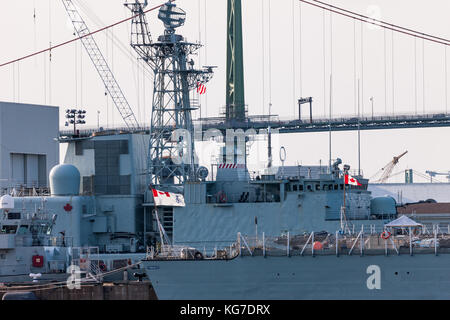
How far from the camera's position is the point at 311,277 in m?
52.2

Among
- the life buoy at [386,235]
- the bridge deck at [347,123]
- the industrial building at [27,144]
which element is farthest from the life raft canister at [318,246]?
the bridge deck at [347,123]

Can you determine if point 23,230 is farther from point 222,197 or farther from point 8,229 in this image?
point 222,197

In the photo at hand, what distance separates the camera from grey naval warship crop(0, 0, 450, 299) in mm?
52094

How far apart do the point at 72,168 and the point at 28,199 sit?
10.6 ft

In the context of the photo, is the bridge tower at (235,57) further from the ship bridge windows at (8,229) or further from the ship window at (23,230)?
the ship bridge windows at (8,229)

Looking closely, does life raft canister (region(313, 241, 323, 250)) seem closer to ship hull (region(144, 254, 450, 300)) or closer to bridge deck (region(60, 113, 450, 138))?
ship hull (region(144, 254, 450, 300))

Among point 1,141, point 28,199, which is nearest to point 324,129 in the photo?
point 1,141

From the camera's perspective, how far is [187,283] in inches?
2099

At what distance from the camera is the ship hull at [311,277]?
169 feet

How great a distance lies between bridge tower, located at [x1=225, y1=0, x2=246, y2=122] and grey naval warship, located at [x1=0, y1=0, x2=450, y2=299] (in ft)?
205

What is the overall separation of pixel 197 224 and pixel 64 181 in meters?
10.3

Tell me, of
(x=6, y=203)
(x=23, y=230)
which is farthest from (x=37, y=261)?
(x=6, y=203)
